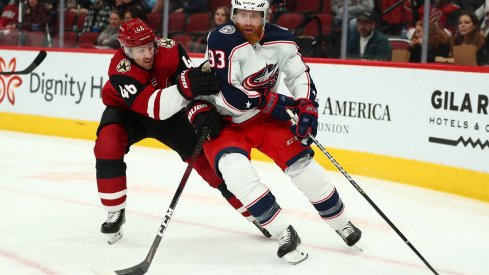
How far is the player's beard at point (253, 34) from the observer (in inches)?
132

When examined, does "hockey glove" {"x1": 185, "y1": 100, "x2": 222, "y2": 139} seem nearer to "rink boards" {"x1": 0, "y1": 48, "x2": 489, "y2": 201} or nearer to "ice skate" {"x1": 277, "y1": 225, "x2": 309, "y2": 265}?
"ice skate" {"x1": 277, "y1": 225, "x2": 309, "y2": 265}

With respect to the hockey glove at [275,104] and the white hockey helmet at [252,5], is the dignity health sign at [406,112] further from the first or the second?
the white hockey helmet at [252,5]

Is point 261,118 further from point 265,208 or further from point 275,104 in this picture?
point 265,208

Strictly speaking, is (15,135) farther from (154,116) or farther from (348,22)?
(154,116)

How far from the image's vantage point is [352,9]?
6105 mm

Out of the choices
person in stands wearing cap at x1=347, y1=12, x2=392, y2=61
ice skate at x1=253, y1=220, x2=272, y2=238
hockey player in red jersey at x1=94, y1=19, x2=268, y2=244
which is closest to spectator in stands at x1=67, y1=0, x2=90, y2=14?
person in stands wearing cap at x1=347, y1=12, x2=392, y2=61

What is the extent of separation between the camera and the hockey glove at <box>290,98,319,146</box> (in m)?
3.30

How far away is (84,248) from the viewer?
352 centimetres

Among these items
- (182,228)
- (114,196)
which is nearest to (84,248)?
(114,196)

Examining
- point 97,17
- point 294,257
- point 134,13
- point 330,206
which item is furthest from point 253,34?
point 97,17

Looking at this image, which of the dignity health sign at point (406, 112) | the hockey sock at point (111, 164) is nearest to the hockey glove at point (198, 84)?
the hockey sock at point (111, 164)

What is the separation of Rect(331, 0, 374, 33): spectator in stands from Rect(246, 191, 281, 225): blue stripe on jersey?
10.0 feet

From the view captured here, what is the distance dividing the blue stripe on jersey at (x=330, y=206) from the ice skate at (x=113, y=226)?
856 millimetres

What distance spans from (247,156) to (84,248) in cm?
80
